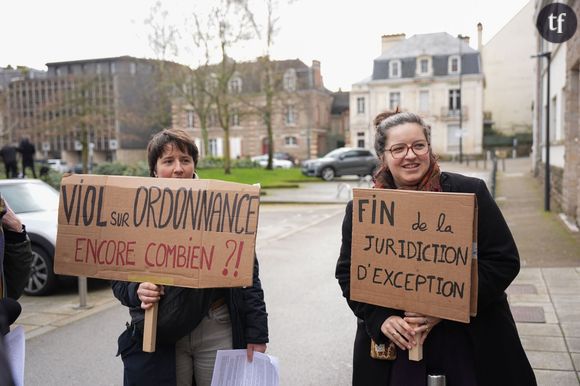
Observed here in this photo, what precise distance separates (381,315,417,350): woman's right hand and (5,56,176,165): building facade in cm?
3127

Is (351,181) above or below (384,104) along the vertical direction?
below

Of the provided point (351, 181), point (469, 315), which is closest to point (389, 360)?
point (469, 315)

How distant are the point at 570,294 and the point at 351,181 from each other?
23.9 m

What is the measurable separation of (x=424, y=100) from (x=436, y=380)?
58558mm

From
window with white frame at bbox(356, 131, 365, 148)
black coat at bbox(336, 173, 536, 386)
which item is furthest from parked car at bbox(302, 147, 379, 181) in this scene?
black coat at bbox(336, 173, 536, 386)

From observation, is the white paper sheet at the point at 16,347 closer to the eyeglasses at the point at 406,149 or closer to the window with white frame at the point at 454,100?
the eyeglasses at the point at 406,149

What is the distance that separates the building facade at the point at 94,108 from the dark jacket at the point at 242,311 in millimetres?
30524

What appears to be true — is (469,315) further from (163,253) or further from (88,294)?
(88,294)

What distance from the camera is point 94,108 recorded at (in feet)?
107

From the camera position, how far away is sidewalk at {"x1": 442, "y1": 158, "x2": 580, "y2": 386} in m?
4.75

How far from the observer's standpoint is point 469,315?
2361mm

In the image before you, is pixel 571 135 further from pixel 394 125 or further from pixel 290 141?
pixel 290 141

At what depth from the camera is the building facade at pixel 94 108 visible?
32.5 m

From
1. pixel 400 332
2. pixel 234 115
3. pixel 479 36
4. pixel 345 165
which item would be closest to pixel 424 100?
pixel 479 36
